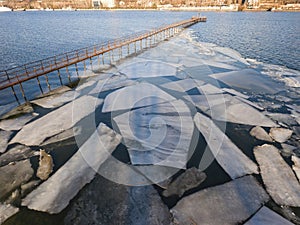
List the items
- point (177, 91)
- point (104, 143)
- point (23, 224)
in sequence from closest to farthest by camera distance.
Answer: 1. point (23, 224)
2. point (104, 143)
3. point (177, 91)

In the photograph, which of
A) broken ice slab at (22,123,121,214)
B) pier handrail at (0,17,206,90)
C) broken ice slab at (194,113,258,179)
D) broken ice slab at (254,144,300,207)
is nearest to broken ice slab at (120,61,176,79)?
pier handrail at (0,17,206,90)

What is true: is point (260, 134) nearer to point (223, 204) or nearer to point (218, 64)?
point (223, 204)

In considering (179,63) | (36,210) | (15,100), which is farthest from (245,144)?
(15,100)

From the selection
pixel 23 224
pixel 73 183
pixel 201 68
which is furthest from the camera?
pixel 201 68

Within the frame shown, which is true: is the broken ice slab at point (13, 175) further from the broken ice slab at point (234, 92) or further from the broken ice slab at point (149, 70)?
the broken ice slab at point (234, 92)

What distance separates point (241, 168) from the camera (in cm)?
645

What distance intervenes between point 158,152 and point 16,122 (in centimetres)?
665

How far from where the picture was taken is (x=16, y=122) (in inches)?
362

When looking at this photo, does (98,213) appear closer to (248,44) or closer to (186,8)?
(248,44)

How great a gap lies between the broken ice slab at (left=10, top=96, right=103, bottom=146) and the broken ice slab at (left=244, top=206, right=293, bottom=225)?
714cm

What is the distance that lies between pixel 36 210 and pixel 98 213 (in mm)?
1579

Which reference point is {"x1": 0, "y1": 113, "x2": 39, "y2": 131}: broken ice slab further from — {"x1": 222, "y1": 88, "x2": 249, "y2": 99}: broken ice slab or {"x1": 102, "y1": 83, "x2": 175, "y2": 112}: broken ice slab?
{"x1": 222, "y1": 88, "x2": 249, "y2": 99}: broken ice slab

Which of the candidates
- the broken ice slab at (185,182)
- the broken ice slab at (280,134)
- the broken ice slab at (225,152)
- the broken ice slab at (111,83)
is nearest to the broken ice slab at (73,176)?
the broken ice slab at (185,182)

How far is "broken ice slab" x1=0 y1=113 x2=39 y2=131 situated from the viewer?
8761 mm
